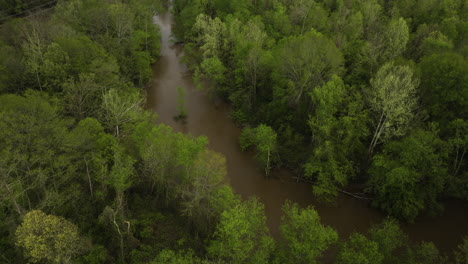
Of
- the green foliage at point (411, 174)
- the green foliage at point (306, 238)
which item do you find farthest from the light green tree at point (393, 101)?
the green foliage at point (306, 238)

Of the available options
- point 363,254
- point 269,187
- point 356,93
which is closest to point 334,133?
point 356,93

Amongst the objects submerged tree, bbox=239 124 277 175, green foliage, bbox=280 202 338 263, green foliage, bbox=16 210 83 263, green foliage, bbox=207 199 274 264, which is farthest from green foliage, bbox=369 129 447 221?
green foliage, bbox=16 210 83 263

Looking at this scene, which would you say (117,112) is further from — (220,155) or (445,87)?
(445,87)

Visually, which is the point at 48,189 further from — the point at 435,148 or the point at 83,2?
the point at 83,2

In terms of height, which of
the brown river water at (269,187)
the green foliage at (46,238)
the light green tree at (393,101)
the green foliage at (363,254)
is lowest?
the brown river water at (269,187)

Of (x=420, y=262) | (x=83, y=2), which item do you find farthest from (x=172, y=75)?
(x=420, y=262)

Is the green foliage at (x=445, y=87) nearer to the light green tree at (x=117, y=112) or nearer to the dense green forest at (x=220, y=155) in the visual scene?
the dense green forest at (x=220, y=155)
